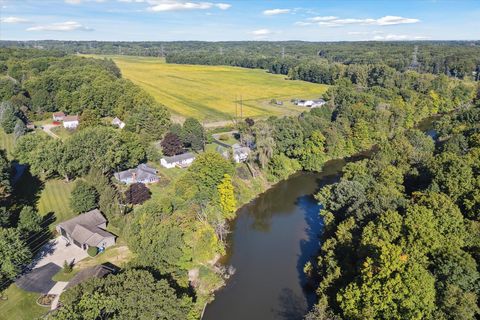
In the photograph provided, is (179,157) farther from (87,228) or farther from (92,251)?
(92,251)

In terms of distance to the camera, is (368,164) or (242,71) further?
(242,71)

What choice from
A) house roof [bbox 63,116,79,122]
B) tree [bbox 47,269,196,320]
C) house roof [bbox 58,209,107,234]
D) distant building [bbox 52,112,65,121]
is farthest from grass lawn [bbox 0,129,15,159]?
tree [bbox 47,269,196,320]

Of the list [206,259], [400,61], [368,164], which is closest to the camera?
[206,259]

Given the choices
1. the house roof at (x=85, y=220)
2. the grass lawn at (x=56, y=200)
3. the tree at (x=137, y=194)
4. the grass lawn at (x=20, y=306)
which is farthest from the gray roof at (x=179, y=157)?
the grass lawn at (x=20, y=306)

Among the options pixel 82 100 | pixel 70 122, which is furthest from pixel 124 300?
pixel 82 100

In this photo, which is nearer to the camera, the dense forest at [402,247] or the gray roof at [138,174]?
the dense forest at [402,247]

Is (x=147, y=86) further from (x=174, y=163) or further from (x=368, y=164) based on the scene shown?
(x=368, y=164)

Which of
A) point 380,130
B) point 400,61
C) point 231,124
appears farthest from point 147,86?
point 400,61

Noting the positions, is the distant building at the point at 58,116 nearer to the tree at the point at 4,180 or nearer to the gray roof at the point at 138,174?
the tree at the point at 4,180
